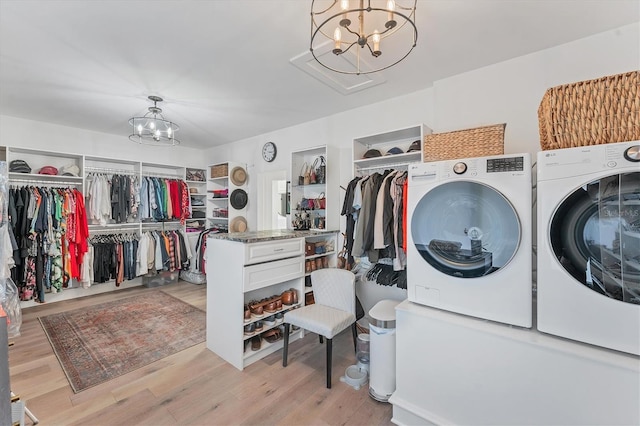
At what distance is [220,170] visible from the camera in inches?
187

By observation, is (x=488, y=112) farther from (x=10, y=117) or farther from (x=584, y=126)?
(x=10, y=117)

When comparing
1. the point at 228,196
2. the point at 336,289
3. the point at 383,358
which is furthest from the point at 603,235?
the point at 228,196

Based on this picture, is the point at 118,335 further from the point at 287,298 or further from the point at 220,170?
the point at 220,170

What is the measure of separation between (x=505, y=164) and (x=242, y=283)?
192 centimetres

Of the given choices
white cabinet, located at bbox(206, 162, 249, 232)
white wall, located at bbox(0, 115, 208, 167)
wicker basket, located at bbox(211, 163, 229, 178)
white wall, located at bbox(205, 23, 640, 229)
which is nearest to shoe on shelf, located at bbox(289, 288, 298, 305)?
white wall, located at bbox(205, 23, 640, 229)

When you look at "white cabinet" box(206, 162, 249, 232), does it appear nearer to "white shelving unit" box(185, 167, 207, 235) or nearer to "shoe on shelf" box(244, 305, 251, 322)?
"white shelving unit" box(185, 167, 207, 235)

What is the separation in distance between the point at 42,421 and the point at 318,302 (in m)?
1.95

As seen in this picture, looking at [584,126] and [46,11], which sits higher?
[46,11]

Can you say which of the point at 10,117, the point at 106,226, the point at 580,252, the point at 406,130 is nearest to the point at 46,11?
the point at 406,130

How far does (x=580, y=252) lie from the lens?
49.6 inches

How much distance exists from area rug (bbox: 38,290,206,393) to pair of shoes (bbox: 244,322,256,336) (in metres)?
0.72

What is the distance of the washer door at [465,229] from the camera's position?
1.46 meters

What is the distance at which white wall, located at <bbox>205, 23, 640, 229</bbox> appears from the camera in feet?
6.13

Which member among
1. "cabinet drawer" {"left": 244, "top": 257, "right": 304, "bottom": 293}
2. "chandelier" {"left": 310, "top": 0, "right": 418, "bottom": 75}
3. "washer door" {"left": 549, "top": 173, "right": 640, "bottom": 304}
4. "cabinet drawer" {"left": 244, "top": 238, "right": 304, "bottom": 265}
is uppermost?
"chandelier" {"left": 310, "top": 0, "right": 418, "bottom": 75}
